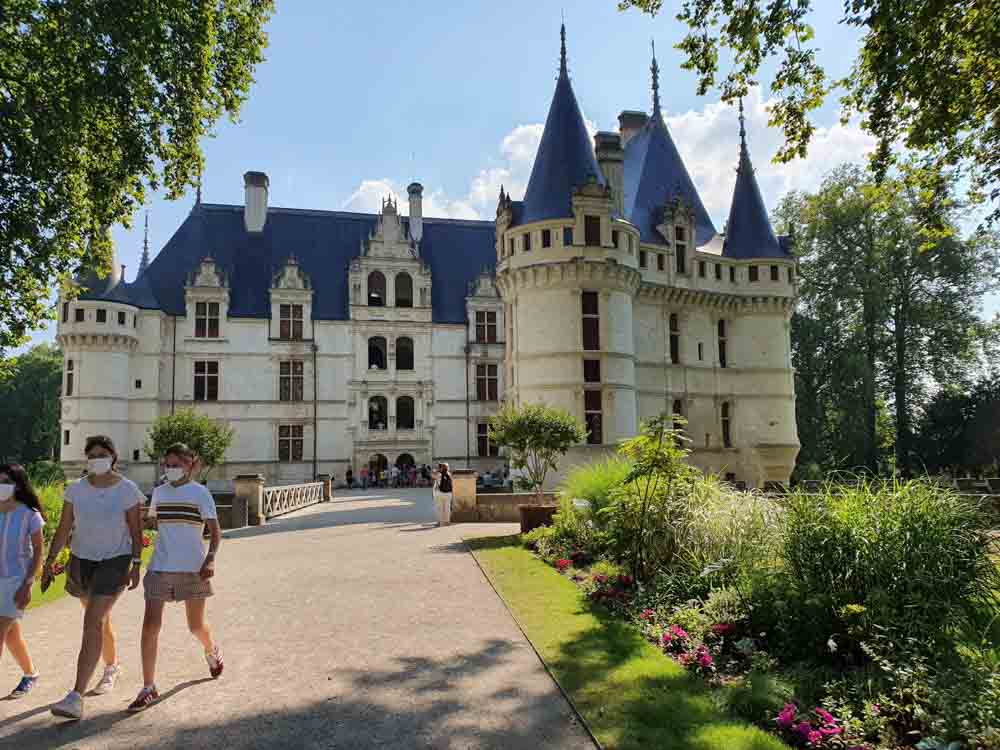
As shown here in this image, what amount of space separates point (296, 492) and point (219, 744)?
2181 cm

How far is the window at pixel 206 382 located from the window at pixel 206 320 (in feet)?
5.27

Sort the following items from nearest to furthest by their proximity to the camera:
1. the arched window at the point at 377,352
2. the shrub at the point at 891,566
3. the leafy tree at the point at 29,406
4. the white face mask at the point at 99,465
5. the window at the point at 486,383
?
1. the white face mask at the point at 99,465
2. the shrub at the point at 891,566
3. the arched window at the point at 377,352
4. the window at the point at 486,383
5. the leafy tree at the point at 29,406

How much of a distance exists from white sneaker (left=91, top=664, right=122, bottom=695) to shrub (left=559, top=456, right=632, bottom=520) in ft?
23.5

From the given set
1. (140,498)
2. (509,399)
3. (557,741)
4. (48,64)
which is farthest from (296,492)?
(557,741)

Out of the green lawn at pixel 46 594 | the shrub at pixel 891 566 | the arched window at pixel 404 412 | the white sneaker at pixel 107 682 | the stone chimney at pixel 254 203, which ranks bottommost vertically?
the green lawn at pixel 46 594

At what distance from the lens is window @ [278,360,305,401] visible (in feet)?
126

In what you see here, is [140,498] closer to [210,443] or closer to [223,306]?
[210,443]

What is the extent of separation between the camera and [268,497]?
848 inches

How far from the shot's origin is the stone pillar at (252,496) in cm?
1958

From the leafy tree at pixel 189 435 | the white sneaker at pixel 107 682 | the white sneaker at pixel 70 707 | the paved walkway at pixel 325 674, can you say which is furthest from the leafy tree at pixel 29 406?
the white sneaker at pixel 70 707

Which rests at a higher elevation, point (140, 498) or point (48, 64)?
point (48, 64)

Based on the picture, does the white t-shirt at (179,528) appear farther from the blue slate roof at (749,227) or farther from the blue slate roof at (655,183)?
the blue slate roof at (749,227)

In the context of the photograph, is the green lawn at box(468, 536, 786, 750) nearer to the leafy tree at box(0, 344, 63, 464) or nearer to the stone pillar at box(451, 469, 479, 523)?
the stone pillar at box(451, 469, 479, 523)

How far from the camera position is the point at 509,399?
90.6ft
